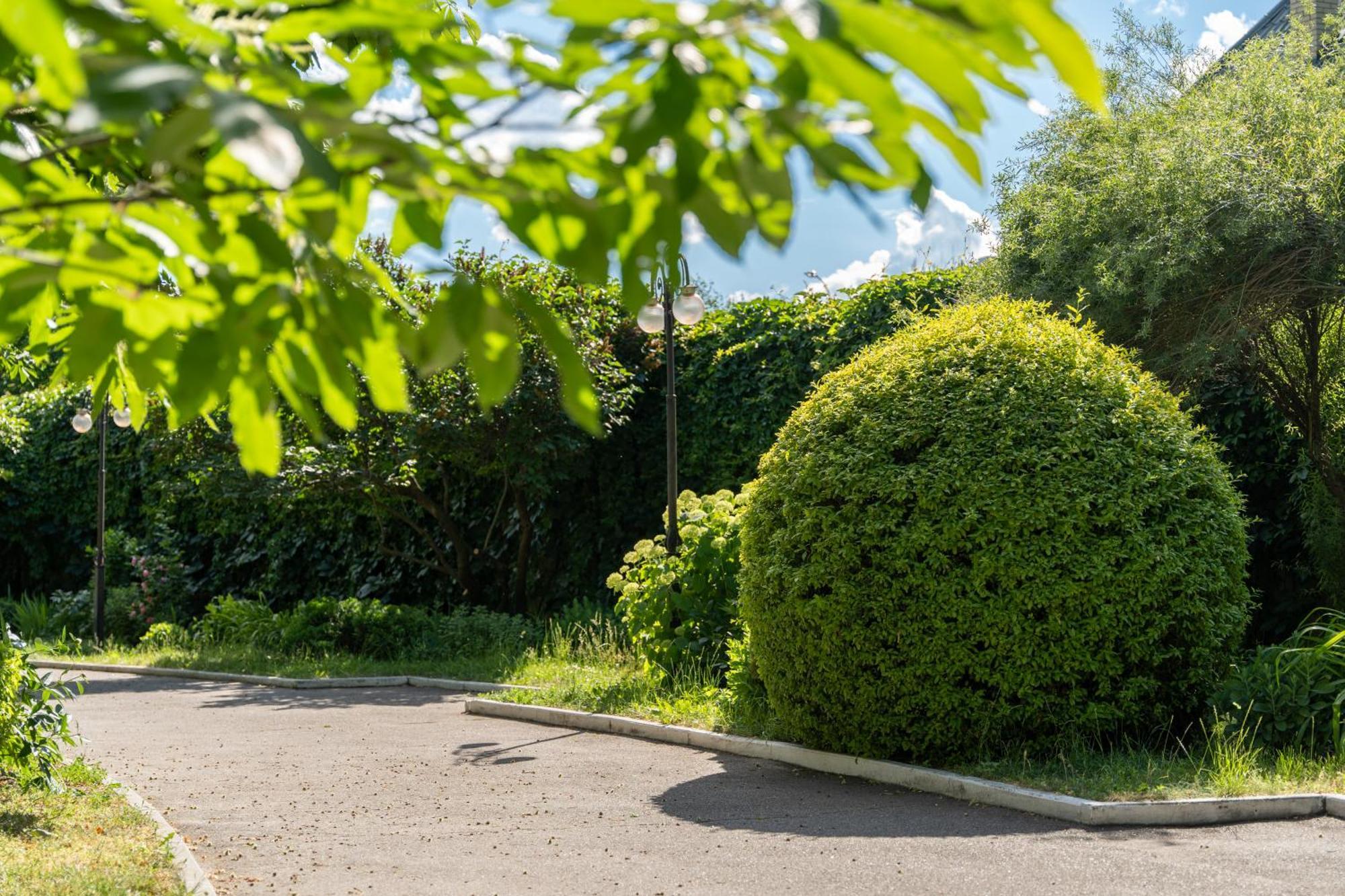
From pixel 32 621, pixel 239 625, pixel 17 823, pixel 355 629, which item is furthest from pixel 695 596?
pixel 32 621

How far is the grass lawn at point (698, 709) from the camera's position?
260 inches

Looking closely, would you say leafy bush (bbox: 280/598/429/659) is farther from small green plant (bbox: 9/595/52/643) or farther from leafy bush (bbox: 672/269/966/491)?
small green plant (bbox: 9/595/52/643)

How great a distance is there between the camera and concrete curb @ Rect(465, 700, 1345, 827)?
A: 245 inches

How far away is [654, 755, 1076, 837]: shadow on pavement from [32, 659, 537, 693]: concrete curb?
4.52 metres

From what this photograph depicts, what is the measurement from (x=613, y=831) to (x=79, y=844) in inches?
103

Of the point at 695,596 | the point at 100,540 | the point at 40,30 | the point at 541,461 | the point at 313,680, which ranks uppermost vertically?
the point at 541,461

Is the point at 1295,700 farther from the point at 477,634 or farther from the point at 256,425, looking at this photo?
the point at 477,634

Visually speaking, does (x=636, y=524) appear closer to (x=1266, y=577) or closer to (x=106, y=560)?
(x=1266, y=577)

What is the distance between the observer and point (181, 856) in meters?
5.67

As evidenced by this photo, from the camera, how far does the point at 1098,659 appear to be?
7.17 meters

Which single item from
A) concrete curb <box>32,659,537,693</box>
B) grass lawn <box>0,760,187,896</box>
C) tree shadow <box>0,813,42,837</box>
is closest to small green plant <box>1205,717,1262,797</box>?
grass lawn <box>0,760,187,896</box>

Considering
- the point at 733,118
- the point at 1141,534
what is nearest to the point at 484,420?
the point at 1141,534

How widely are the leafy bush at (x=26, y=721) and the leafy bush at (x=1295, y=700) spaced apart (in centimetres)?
710

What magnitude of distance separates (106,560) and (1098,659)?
1838 centimetres
